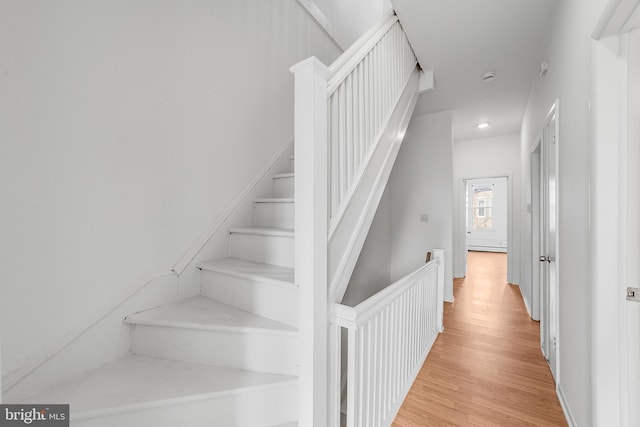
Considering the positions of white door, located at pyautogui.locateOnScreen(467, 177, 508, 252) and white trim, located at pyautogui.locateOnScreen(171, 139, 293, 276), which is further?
white door, located at pyautogui.locateOnScreen(467, 177, 508, 252)

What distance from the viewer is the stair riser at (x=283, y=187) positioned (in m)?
2.04

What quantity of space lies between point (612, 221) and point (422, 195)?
9.29 ft

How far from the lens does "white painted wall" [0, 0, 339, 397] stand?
1.07m

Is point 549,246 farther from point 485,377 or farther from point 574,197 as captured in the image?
point 485,377

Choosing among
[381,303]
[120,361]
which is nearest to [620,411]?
[381,303]

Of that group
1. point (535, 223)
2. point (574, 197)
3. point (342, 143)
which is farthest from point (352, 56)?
point (535, 223)

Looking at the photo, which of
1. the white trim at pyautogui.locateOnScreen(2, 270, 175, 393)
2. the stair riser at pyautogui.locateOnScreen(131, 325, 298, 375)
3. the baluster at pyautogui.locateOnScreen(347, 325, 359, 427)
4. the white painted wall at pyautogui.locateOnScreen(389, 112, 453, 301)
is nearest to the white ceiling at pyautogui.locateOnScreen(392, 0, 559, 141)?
the white painted wall at pyautogui.locateOnScreen(389, 112, 453, 301)

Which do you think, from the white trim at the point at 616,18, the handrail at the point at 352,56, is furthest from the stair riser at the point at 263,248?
the white trim at the point at 616,18

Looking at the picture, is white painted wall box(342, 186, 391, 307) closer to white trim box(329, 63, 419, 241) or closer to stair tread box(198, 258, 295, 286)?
stair tread box(198, 258, 295, 286)

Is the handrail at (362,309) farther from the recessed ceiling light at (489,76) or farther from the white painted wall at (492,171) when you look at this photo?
the white painted wall at (492,171)

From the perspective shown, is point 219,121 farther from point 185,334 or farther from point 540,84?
point 540,84

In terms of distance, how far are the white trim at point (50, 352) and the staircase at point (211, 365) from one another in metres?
0.11

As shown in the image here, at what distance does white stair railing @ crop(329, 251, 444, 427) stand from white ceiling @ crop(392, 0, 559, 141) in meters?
2.00

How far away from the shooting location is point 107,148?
1322 millimetres
